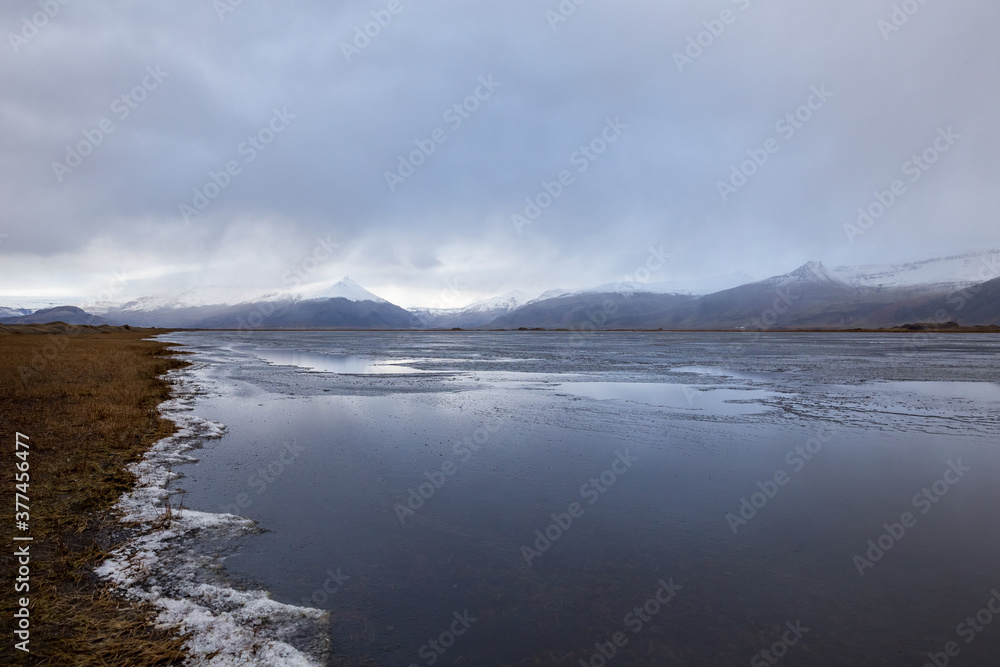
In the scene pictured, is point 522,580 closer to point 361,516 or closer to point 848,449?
point 361,516

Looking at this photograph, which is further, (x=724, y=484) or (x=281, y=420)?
(x=281, y=420)

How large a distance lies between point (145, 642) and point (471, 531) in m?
4.79

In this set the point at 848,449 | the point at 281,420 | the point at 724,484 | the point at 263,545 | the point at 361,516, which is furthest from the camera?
the point at 281,420

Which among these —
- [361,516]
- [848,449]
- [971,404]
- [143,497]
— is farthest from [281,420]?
[971,404]

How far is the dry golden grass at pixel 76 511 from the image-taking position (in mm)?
5453

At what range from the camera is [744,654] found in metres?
5.75
